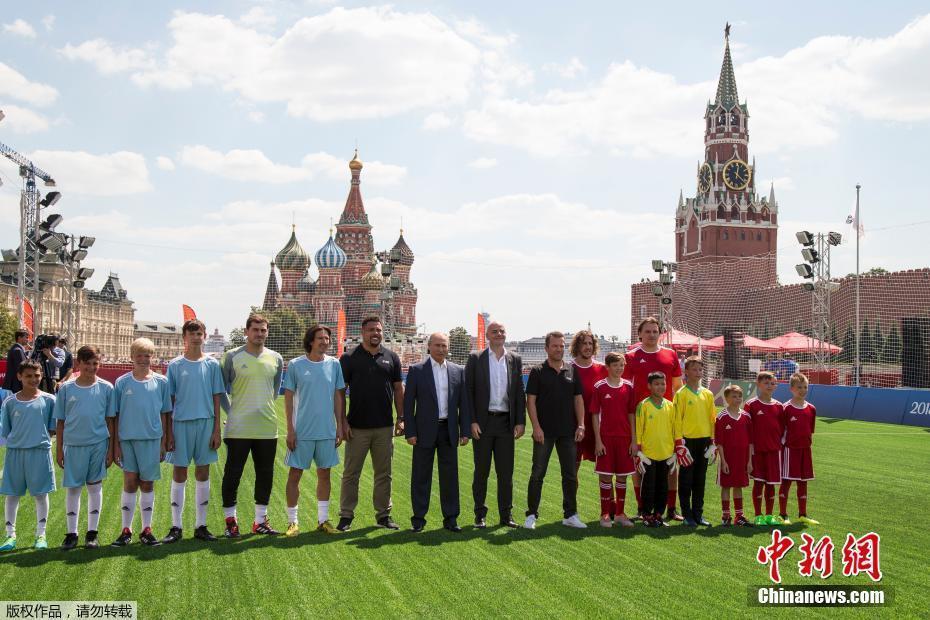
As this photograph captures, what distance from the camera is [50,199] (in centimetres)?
2252

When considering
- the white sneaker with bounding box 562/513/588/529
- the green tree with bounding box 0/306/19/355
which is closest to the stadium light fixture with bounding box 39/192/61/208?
the white sneaker with bounding box 562/513/588/529

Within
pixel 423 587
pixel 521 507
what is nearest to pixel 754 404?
pixel 521 507

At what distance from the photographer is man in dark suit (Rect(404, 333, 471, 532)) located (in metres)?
6.91

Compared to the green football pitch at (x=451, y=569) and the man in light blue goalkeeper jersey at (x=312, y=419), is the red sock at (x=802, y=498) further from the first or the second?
the man in light blue goalkeeper jersey at (x=312, y=419)

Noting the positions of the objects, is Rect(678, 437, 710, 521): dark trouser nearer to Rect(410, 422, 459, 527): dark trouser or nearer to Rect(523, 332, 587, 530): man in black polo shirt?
Rect(523, 332, 587, 530): man in black polo shirt

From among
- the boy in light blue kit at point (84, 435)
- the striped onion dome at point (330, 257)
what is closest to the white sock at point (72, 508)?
the boy in light blue kit at point (84, 435)

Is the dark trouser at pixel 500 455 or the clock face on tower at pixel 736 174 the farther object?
the clock face on tower at pixel 736 174

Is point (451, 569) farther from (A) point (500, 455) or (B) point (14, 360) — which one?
(B) point (14, 360)

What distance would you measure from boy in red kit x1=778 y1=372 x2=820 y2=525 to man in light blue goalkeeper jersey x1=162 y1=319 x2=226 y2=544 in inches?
191

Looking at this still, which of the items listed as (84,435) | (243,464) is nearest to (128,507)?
(84,435)

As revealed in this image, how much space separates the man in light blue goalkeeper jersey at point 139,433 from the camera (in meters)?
6.10

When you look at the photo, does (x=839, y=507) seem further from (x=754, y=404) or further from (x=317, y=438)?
(x=317, y=438)

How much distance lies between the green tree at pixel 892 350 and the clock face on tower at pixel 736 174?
5867cm

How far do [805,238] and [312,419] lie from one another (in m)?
22.8
